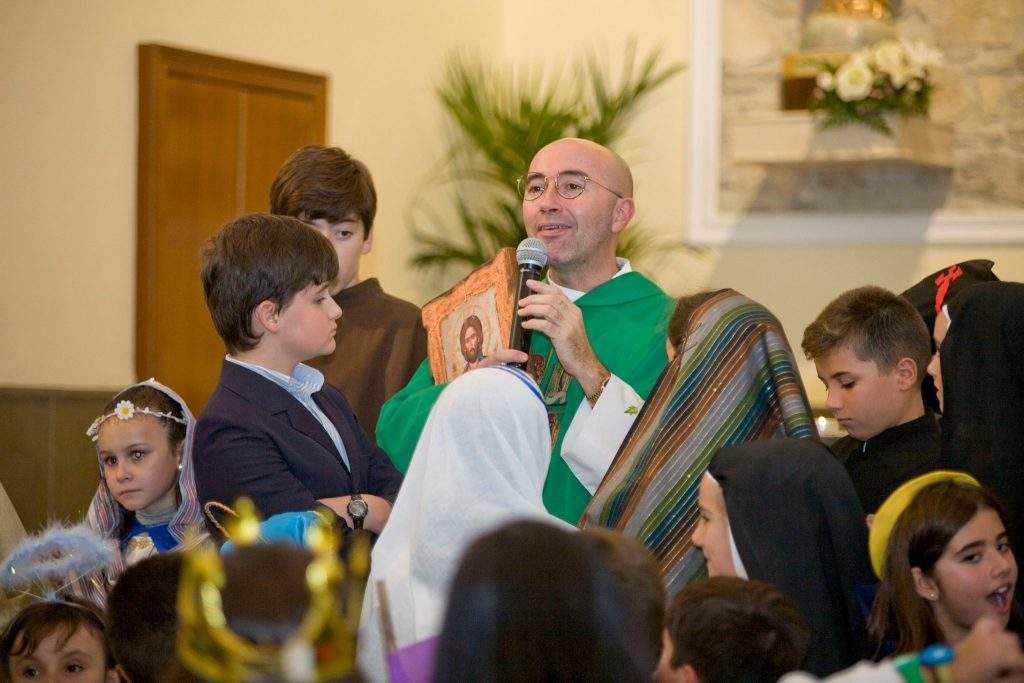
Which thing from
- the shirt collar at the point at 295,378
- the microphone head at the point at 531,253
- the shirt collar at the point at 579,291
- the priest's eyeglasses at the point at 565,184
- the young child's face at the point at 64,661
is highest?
the priest's eyeglasses at the point at 565,184

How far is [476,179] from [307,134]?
51.8 inches

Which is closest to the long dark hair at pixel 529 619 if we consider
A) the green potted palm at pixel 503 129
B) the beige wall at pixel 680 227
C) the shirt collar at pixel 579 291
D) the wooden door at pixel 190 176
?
the shirt collar at pixel 579 291

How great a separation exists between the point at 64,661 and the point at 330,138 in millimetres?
4565

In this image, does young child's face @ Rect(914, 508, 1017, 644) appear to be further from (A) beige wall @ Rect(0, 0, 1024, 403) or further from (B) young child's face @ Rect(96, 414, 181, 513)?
(A) beige wall @ Rect(0, 0, 1024, 403)

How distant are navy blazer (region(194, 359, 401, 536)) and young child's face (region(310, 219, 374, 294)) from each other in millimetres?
948

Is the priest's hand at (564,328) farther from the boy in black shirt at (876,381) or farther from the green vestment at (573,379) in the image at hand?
the boy in black shirt at (876,381)

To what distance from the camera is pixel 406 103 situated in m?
7.87

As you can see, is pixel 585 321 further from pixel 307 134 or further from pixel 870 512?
pixel 307 134

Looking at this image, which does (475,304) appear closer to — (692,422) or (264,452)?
(692,422)

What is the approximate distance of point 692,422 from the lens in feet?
11.5

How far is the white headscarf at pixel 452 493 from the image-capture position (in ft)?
9.00

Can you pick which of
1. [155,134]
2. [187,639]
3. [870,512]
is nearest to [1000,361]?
[870,512]

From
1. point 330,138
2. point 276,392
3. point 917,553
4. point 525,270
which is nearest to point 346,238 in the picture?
point 525,270

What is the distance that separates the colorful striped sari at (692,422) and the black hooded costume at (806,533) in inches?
16.0
